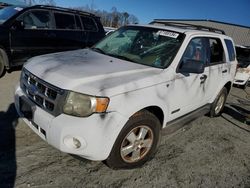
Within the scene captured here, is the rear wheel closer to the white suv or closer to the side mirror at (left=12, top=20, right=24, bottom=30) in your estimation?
the white suv

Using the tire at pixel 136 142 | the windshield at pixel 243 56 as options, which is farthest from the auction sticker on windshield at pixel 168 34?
the windshield at pixel 243 56

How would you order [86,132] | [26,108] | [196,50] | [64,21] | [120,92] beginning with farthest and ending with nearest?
[64,21]
[196,50]
[26,108]
[120,92]
[86,132]

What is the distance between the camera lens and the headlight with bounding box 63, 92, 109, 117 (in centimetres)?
265

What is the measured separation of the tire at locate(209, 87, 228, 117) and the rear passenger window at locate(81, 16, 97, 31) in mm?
4953

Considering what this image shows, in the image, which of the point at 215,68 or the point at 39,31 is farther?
the point at 39,31

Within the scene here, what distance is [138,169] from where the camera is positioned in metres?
3.35

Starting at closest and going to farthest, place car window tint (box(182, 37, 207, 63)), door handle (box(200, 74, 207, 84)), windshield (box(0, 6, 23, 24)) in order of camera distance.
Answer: car window tint (box(182, 37, 207, 63))
door handle (box(200, 74, 207, 84))
windshield (box(0, 6, 23, 24))

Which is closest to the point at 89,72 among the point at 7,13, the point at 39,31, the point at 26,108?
the point at 26,108

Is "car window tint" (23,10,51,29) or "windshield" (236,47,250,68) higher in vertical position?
"car window tint" (23,10,51,29)

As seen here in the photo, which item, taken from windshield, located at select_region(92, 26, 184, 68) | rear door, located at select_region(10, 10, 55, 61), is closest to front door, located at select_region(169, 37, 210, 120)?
windshield, located at select_region(92, 26, 184, 68)

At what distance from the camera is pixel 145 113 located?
10.3 ft

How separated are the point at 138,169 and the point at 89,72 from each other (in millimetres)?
1417

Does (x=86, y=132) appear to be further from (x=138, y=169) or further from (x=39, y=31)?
(x=39, y=31)

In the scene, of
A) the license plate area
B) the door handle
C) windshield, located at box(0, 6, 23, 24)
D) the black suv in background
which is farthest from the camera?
windshield, located at box(0, 6, 23, 24)
